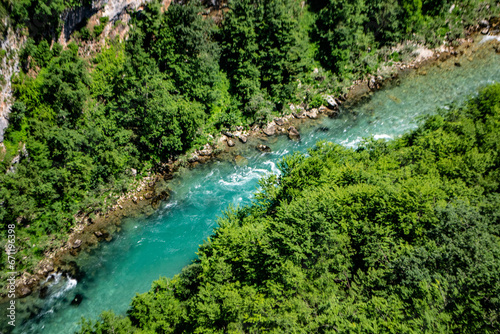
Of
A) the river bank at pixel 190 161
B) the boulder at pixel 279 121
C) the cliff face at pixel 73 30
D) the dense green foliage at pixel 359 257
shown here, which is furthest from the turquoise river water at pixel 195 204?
the cliff face at pixel 73 30

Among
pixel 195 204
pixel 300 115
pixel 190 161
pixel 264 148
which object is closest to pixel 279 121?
pixel 300 115

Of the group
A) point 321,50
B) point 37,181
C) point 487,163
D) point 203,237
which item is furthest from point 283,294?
point 321,50

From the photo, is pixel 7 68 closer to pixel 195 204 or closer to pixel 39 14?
pixel 39 14

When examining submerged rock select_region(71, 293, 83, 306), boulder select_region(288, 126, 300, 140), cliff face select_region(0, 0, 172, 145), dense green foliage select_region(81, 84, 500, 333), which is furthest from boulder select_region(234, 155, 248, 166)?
submerged rock select_region(71, 293, 83, 306)

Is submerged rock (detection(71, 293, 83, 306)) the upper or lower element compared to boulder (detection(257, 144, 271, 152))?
upper

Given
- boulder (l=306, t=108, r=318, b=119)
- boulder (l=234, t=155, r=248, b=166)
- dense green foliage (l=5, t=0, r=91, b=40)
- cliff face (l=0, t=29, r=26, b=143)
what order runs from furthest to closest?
1. boulder (l=306, t=108, r=318, b=119)
2. boulder (l=234, t=155, r=248, b=166)
3. cliff face (l=0, t=29, r=26, b=143)
4. dense green foliage (l=5, t=0, r=91, b=40)

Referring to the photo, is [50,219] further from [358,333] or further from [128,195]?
[358,333]

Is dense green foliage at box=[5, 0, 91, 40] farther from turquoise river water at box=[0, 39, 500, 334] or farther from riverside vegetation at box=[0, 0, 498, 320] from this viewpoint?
turquoise river water at box=[0, 39, 500, 334]
